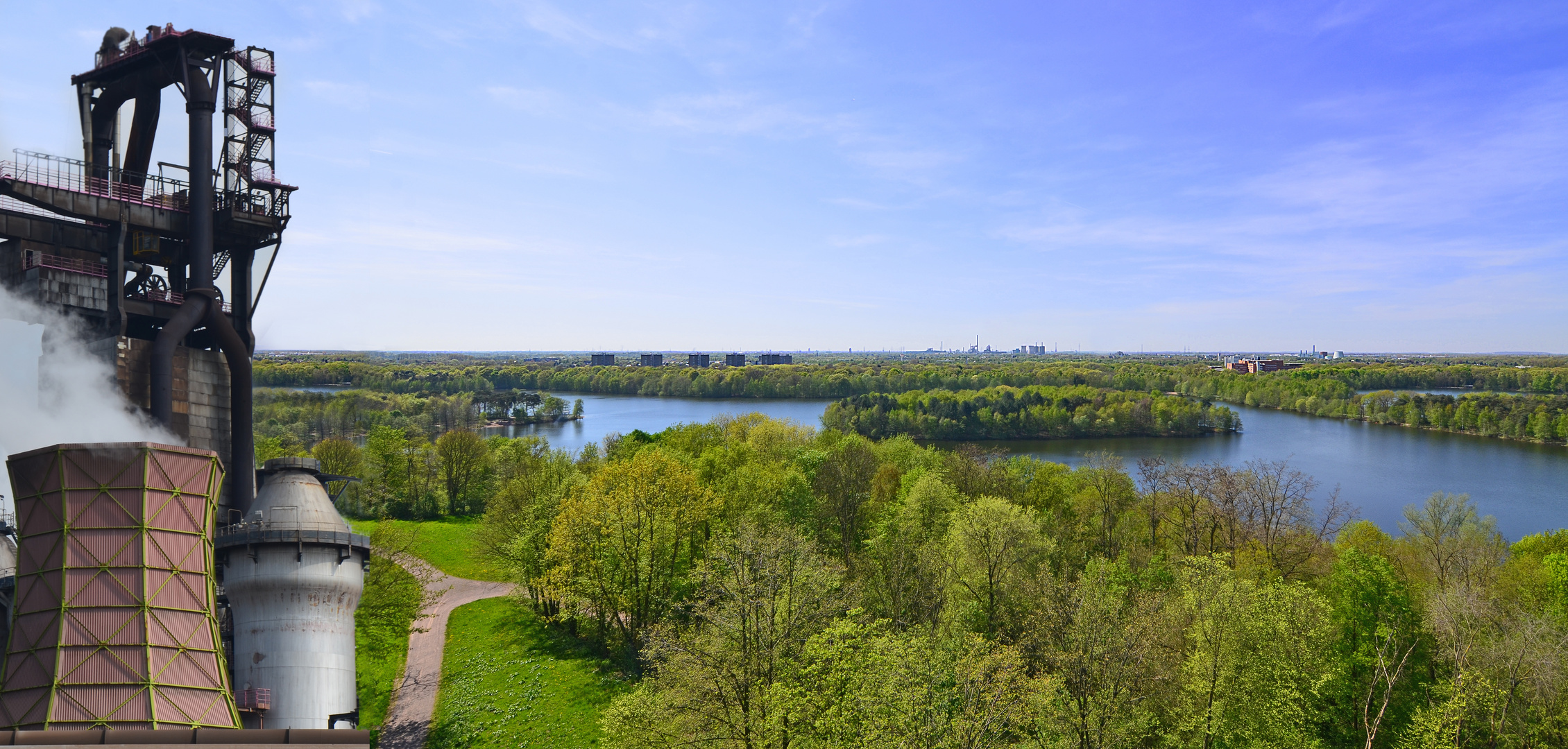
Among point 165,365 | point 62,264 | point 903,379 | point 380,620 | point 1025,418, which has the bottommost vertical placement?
point 380,620

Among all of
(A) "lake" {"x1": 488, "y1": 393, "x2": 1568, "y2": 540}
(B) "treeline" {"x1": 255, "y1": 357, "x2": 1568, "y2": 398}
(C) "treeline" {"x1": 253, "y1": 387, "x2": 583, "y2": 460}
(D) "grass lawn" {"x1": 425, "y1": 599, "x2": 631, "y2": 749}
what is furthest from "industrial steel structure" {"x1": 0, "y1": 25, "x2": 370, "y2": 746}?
(B) "treeline" {"x1": 255, "y1": 357, "x2": 1568, "y2": 398}

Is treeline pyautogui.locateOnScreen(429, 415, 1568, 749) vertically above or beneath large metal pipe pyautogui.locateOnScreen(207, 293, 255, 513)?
beneath

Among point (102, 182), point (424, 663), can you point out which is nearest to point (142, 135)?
point (102, 182)

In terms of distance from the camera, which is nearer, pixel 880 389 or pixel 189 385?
pixel 189 385

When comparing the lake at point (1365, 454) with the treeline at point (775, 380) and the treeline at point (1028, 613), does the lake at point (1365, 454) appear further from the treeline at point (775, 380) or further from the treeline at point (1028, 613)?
the treeline at point (1028, 613)

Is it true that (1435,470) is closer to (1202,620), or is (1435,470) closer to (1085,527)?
(1085,527)

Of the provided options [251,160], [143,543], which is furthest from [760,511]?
[143,543]

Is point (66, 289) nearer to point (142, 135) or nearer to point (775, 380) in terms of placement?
point (142, 135)

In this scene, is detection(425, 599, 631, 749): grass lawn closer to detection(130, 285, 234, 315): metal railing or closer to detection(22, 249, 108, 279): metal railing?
detection(130, 285, 234, 315): metal railing
